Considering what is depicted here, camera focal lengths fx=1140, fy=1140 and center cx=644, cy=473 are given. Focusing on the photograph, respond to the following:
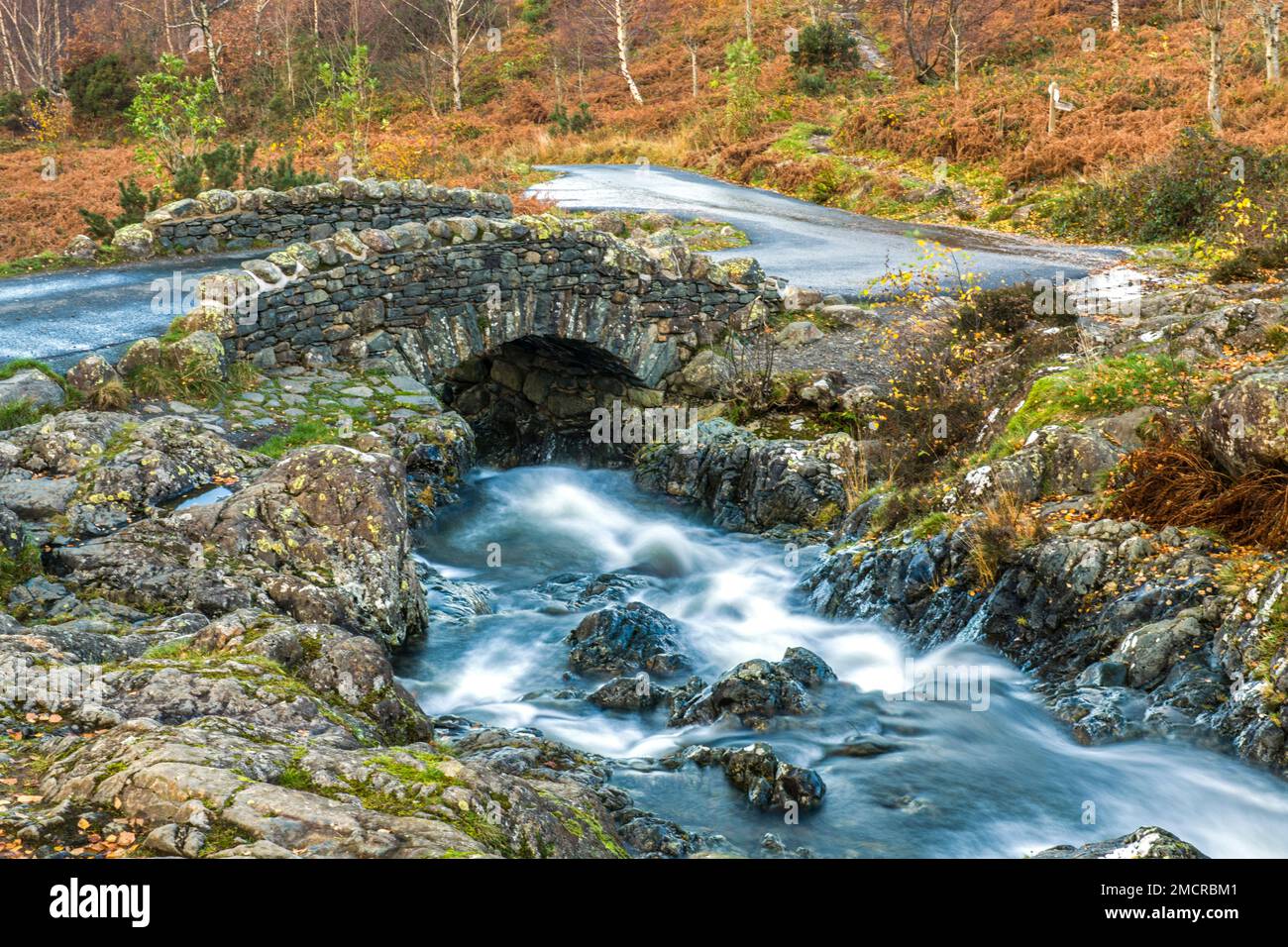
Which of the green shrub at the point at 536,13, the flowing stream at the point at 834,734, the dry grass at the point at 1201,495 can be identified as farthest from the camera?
the green shrub at the point at 536,13

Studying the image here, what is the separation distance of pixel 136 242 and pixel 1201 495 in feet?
50.2

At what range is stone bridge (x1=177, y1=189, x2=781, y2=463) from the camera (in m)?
12.8

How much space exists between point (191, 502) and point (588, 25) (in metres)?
47.7

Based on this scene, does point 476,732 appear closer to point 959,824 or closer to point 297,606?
point 297,606

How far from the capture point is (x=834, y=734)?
319 inches

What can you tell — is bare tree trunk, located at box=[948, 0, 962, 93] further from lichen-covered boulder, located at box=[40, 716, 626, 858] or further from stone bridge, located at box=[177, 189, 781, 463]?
lichen-covered boulder, located at box=[40, 716, 626, 858]

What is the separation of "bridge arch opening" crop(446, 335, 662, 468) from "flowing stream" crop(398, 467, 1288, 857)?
11.6 ft

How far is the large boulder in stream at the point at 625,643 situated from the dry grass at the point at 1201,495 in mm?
3799

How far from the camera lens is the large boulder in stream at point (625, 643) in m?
9.48

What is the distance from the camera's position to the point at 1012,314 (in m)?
13.4

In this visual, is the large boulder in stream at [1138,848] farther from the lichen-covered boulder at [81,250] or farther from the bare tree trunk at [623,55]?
the bare tree trunk at [623,55]

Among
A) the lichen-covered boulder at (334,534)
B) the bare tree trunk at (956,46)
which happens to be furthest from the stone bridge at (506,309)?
the bare tree trunk at (956,46)

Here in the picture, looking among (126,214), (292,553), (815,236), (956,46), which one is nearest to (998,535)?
(292,553)

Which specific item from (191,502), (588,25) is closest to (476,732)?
(191,502)
